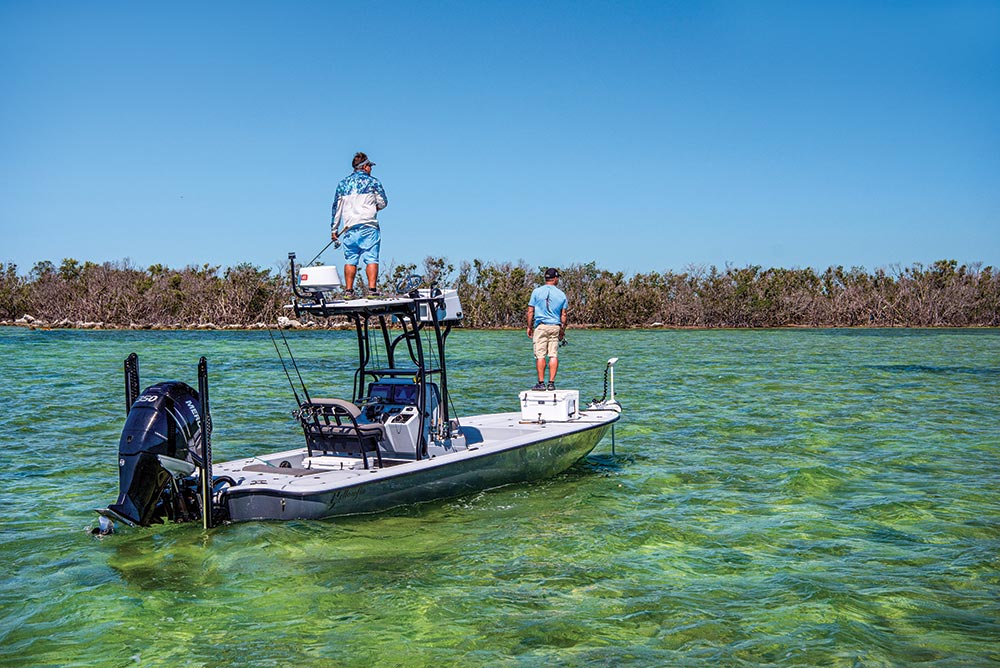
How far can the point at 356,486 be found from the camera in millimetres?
8406

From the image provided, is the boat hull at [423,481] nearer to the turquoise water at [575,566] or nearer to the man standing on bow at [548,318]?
the turquoise water at [575,566]

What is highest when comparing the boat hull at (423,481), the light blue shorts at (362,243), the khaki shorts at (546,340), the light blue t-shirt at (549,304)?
the light blue shorts at (362,243)

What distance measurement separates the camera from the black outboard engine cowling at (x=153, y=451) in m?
7.55

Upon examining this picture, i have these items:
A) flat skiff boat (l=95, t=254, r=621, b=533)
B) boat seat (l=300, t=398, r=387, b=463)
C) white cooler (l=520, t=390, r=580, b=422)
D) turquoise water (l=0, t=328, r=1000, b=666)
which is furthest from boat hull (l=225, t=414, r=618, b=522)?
white cooler (l=520, t=390, r=580, b=422)

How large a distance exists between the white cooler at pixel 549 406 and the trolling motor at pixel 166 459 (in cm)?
496

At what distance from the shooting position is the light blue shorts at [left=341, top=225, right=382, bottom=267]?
9094 mm

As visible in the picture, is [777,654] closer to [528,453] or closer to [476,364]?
[528,453]

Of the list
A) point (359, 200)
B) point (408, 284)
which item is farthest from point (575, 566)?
point (359, 200)

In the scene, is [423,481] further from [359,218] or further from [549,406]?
[549,406]

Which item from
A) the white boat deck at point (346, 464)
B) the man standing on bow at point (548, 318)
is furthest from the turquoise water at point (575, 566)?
the man standing on bow at point (548, 318)

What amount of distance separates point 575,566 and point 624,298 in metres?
64.7

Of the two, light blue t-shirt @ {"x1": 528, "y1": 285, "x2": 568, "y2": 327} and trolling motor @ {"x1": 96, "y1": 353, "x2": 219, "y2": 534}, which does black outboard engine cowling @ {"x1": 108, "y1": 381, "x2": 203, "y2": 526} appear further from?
light blue t-shirt @ {"x1": 528, "y1": 285, "x2": 568, "y2": 327}

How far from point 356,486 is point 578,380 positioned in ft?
58.1

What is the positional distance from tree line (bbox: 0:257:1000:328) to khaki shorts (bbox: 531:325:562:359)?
182 ft
